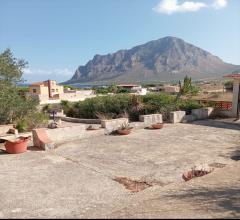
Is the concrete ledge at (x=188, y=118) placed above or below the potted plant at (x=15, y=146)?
above

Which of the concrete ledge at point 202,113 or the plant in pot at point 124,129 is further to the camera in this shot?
the concrete ledge at point 202,113

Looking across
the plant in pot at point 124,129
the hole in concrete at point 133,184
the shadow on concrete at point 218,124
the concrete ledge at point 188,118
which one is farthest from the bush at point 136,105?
A: the hole in concrete at point 133,184

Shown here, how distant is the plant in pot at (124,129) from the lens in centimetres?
1462

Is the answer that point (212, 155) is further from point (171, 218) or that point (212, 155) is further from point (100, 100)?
point (100, 100)

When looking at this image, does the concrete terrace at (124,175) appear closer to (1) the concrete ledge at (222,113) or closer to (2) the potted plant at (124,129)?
(2) the potted plant at (124,129)

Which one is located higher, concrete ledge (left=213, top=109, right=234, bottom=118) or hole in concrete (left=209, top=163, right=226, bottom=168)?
concrete ledge (left=213, top=109, right=234, bottom=118)

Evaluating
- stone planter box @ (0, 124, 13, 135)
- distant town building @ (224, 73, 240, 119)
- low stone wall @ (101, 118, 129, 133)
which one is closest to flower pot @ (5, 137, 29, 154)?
stone planter box @ (0, 124, 13, 135)

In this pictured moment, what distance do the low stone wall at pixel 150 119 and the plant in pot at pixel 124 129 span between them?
1425mm

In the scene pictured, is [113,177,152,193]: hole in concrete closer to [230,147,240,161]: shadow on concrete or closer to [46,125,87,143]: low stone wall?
[230,147,240,161]: shadow on concrete

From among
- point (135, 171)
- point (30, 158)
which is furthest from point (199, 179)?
point (30, 158)

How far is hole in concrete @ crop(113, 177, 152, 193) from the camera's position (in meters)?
7.43

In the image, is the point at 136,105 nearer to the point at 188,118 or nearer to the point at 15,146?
the point at 188,118

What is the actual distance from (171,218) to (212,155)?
610 cm

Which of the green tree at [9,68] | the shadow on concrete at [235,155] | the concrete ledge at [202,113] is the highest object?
the green tree at [9,68]
